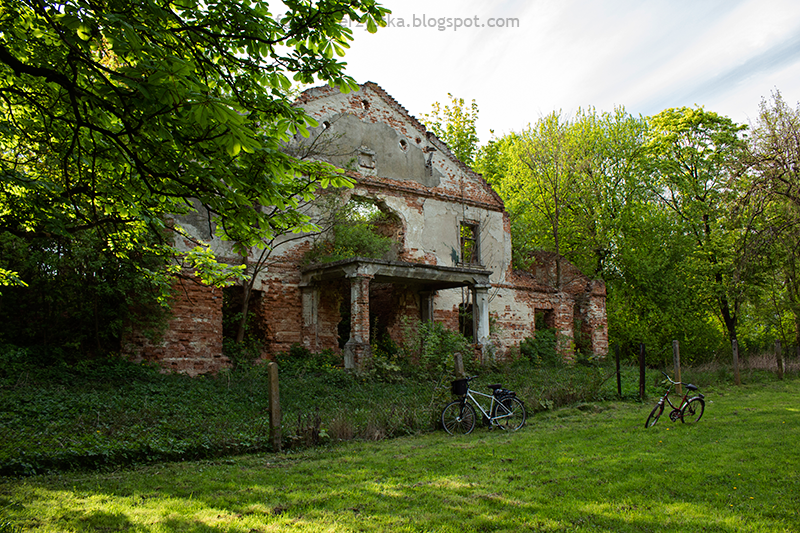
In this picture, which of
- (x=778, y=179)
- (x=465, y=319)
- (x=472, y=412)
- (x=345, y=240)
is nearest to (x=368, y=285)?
(x=345, y=240)

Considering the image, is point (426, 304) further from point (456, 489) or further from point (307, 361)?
point (456, 489)

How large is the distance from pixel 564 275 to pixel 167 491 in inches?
864

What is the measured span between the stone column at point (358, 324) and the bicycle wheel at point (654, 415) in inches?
287

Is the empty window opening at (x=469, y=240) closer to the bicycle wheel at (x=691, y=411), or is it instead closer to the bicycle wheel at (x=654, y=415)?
the bicycle wheel at (x=691, y=411)

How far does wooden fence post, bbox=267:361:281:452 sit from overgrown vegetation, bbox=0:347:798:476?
17cm

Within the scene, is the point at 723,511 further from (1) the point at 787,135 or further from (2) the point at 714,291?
(2) the point at 714,291

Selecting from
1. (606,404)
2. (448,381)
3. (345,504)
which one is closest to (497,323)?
(606,404)

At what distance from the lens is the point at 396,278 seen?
16.6m

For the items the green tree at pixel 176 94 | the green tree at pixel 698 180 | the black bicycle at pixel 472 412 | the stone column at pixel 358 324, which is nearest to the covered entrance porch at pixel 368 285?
the stone column at pixel 358 324

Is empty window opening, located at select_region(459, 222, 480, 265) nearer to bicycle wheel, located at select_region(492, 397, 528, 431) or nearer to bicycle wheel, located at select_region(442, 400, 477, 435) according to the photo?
bicycle wheel, located at select_region(492, 397, 528, 431)

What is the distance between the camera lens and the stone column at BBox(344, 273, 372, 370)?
14508 millimetres

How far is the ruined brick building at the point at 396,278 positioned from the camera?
14695 mm

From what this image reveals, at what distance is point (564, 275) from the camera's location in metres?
24.8

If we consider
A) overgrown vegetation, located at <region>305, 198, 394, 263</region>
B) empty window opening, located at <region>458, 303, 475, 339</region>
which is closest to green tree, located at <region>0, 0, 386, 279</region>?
overgrown vegetation, located at <region>305, 198, 394, 263</region>
